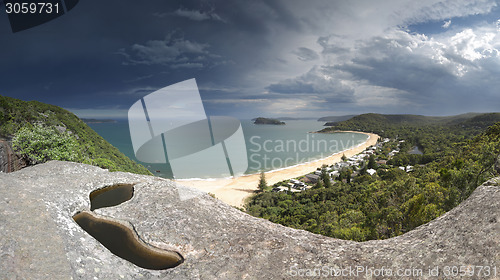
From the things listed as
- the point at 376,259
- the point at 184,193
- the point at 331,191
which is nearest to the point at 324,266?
the point at 376,259

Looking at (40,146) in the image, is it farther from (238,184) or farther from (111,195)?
(238,184)

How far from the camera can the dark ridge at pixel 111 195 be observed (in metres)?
10.1

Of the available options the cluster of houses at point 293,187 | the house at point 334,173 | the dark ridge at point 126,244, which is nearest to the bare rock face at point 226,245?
the dark ridge at point 126,244

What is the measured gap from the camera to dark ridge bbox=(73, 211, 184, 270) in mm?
6617

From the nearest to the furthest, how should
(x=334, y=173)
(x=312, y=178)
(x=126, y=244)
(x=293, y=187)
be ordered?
(x=126, y=244) → (x=293, y=187) → (x=312, y=178) → (x=334, y=173)

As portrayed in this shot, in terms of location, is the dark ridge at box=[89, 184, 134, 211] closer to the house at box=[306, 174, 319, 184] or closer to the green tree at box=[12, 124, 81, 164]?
the green tree at box=[12, 124, 81, 164]

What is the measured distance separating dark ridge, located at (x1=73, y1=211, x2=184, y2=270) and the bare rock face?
0.71 feet

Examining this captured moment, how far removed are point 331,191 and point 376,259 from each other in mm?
36965

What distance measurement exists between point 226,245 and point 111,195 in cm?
777

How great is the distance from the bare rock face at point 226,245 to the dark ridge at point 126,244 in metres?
0.22

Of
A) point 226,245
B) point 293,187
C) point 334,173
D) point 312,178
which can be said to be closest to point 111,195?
point 226,245

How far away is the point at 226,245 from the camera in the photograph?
7031 mm

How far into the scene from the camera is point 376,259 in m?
5.51

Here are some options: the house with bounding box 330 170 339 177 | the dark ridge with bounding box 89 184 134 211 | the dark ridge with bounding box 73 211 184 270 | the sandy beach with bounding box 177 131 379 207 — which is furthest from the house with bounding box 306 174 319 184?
the dark ridge with bounding box 73 211 184 270
